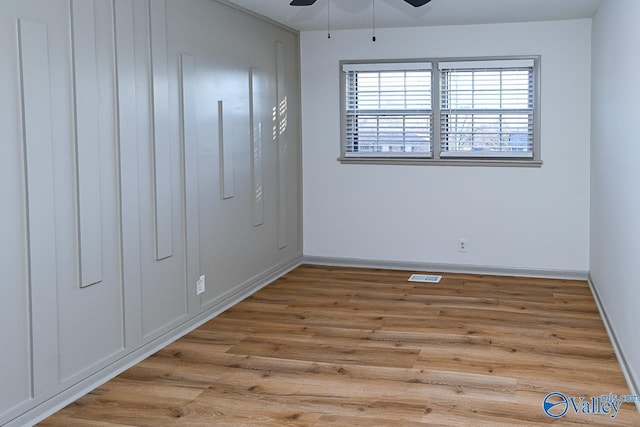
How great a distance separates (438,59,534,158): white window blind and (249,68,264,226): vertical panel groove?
1788 millimetres

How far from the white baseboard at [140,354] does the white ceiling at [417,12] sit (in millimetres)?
2183

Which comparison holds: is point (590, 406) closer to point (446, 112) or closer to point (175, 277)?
point (175, 277)

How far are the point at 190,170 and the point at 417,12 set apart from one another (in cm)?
246

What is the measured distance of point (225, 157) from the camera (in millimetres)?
5305

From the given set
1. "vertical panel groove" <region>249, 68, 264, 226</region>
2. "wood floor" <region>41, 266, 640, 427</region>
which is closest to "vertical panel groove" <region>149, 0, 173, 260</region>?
"wood floor" <region>41, 266, 640, 427</region>

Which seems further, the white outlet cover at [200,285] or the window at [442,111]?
the window at [442,111]

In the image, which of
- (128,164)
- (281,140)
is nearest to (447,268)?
(281,140)

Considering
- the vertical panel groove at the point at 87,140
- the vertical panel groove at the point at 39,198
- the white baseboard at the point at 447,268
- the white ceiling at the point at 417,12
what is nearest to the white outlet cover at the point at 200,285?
the vertical panel groove at the point at 87,140

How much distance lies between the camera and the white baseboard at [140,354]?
3.32m

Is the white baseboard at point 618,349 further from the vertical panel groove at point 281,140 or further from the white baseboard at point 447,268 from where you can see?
the vertical panel groove at point 281,140

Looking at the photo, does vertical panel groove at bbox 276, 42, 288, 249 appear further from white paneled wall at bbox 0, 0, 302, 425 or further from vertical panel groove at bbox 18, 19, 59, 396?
vertical panel groove at bbox 18, 19, 59, 396

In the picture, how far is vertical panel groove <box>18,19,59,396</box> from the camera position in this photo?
3209 mm

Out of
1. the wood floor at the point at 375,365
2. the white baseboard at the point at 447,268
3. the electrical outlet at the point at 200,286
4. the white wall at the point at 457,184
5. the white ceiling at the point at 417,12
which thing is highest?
the white ceiling at the point at 417,12

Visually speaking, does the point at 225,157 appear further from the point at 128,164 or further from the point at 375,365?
the point at 375,365
